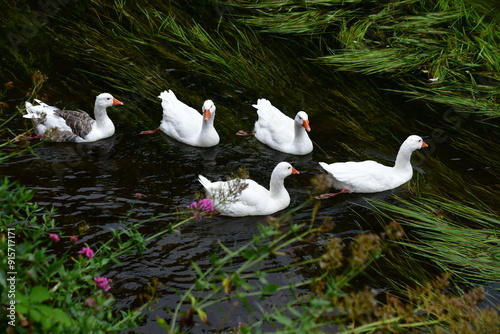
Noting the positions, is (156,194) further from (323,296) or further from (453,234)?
(323,296)

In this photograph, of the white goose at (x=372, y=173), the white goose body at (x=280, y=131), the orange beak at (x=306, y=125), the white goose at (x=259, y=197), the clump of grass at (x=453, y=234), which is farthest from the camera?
the white goose body at (x=280, y=131)

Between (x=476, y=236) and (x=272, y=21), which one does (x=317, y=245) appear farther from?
(x=272, y=21)

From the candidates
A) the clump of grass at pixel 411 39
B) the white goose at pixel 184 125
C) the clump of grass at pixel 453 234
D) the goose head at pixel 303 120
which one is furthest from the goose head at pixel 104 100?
the clump of grass at pixel 453 234

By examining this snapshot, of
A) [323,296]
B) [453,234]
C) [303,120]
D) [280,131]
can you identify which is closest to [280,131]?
[280,131]

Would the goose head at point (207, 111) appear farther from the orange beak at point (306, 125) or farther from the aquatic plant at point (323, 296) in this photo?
the aquatic plant at point (323, 296)

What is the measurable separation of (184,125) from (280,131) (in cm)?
116

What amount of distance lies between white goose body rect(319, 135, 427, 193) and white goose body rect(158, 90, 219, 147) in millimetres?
1413

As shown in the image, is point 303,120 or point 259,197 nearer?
point 259,197

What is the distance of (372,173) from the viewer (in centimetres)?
690

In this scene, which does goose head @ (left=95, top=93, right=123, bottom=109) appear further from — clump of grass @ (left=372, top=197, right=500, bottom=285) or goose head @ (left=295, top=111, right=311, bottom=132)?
clump of grass @ (left=372, top=197, right=500, bottom=285)

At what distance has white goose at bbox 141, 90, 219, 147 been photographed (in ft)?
25.0

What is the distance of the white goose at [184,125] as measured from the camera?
761 cm

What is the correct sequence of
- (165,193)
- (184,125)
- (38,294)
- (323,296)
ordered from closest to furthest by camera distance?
(38,294), (323,296), (165,193), (184,125)

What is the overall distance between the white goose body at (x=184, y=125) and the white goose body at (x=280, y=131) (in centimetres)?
59
